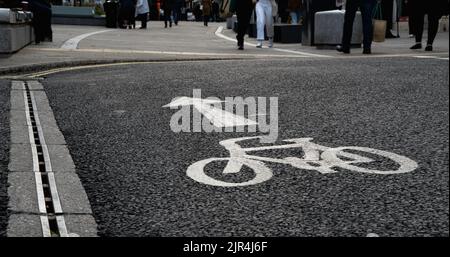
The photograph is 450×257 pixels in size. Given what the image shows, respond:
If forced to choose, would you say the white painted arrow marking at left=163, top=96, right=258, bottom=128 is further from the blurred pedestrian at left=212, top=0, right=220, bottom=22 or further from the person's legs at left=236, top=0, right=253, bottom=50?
the blurred pedestrian at left=212, top=0, right=220, bottom=22

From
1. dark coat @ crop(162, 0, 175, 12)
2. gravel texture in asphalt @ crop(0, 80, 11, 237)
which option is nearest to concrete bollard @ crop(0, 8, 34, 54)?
gravel texture in asphalt @ crop(0, 80, 11, 237)

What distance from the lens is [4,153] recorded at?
4.63 meters

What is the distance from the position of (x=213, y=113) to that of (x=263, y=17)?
36.7 ft

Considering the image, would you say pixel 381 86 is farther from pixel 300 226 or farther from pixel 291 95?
pixel 300 226

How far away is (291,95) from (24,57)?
6.45 metres

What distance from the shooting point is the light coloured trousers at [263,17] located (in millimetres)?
17047

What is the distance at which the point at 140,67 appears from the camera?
1089 centimetres

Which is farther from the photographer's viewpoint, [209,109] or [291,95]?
[291,95]

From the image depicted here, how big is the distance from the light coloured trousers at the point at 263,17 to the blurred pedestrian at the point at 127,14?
12.9 meters

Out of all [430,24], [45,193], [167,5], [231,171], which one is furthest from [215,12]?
[45,193]

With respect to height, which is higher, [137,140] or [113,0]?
[113,0]

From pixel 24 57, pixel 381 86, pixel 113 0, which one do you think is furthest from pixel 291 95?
pixel 113 0

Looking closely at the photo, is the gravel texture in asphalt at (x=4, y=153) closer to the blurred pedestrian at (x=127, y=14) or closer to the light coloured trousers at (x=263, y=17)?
the light coloured trousers at (x=263, y=17)

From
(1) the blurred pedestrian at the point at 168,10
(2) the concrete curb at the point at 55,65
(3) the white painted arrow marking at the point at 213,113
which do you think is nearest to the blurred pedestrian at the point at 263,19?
(2) the concrete curb at the point at 55,65
